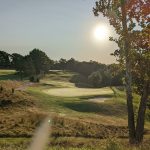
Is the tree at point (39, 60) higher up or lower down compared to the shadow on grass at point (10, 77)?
higher up

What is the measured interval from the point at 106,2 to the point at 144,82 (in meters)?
5.21

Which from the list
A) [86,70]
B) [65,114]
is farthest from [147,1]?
[86,70]

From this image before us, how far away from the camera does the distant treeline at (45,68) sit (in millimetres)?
118375

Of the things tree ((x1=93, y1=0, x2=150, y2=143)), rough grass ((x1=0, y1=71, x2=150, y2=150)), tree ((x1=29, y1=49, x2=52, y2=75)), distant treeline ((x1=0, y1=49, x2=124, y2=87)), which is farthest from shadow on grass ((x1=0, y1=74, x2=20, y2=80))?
tree ((x1=93, y1=0, x2=150, y2=143))

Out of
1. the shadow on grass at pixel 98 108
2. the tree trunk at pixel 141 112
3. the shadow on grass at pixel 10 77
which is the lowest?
the shadow on grass at pixel 98 108

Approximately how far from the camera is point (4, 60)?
160m

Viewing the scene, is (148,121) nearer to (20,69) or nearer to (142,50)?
(142,50)

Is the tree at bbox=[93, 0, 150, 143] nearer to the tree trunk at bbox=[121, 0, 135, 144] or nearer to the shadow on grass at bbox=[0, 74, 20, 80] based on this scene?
the tree trunk at bbox=[121, 0, 135, 144]

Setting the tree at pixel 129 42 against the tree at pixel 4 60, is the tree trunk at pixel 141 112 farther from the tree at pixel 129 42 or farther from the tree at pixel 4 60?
the tree at pixel 4 60

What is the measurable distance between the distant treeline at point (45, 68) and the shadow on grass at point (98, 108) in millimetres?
22973

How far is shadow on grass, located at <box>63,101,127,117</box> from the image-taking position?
180ft

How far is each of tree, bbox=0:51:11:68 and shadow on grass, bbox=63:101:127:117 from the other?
98.2 m

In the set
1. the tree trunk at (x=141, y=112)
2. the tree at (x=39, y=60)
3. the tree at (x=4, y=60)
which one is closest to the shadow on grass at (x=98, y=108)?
the tree trunk at (x=141, y=112)

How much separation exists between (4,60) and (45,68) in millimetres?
19761
